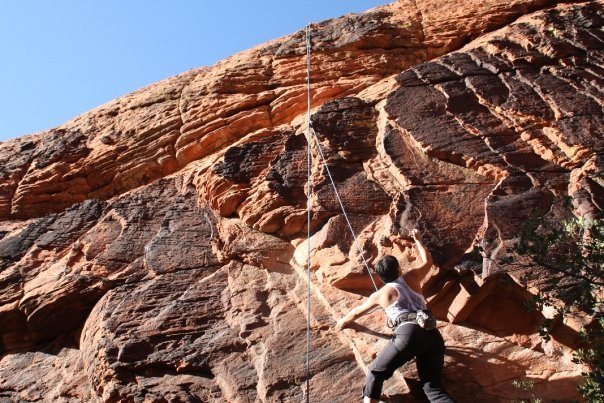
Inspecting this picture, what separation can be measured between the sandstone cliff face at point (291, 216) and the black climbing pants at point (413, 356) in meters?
0.38

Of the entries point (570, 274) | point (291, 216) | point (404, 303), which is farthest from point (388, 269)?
point (291, 216)

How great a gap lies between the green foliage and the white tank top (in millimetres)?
1154

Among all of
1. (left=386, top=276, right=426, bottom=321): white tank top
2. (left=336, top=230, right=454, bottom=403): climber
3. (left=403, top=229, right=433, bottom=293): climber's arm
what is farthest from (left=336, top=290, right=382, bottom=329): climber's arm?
(left=403, top=229, right=433, bottom=293): climber's arm

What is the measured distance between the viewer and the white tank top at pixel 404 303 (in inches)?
268

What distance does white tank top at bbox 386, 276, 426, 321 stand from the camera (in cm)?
680

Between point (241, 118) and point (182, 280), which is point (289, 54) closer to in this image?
point (241, 118)

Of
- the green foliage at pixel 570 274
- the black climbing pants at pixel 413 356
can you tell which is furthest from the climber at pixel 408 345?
the green foliage at pixel 570 274

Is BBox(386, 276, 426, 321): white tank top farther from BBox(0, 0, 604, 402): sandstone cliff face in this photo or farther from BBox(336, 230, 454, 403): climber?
BBox(0, 0, 604, 402): sandstone cliff face

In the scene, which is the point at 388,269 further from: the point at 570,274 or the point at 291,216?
the point at 291,216

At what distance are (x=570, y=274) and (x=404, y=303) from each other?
1.76 m

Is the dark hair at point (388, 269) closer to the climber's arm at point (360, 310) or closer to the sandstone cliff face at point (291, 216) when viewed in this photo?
the climber's arm at point (360, 310)

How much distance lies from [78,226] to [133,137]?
253 centimetres

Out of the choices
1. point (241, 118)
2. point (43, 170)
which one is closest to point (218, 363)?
point (241, 118)

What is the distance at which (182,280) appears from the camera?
29.5ft
